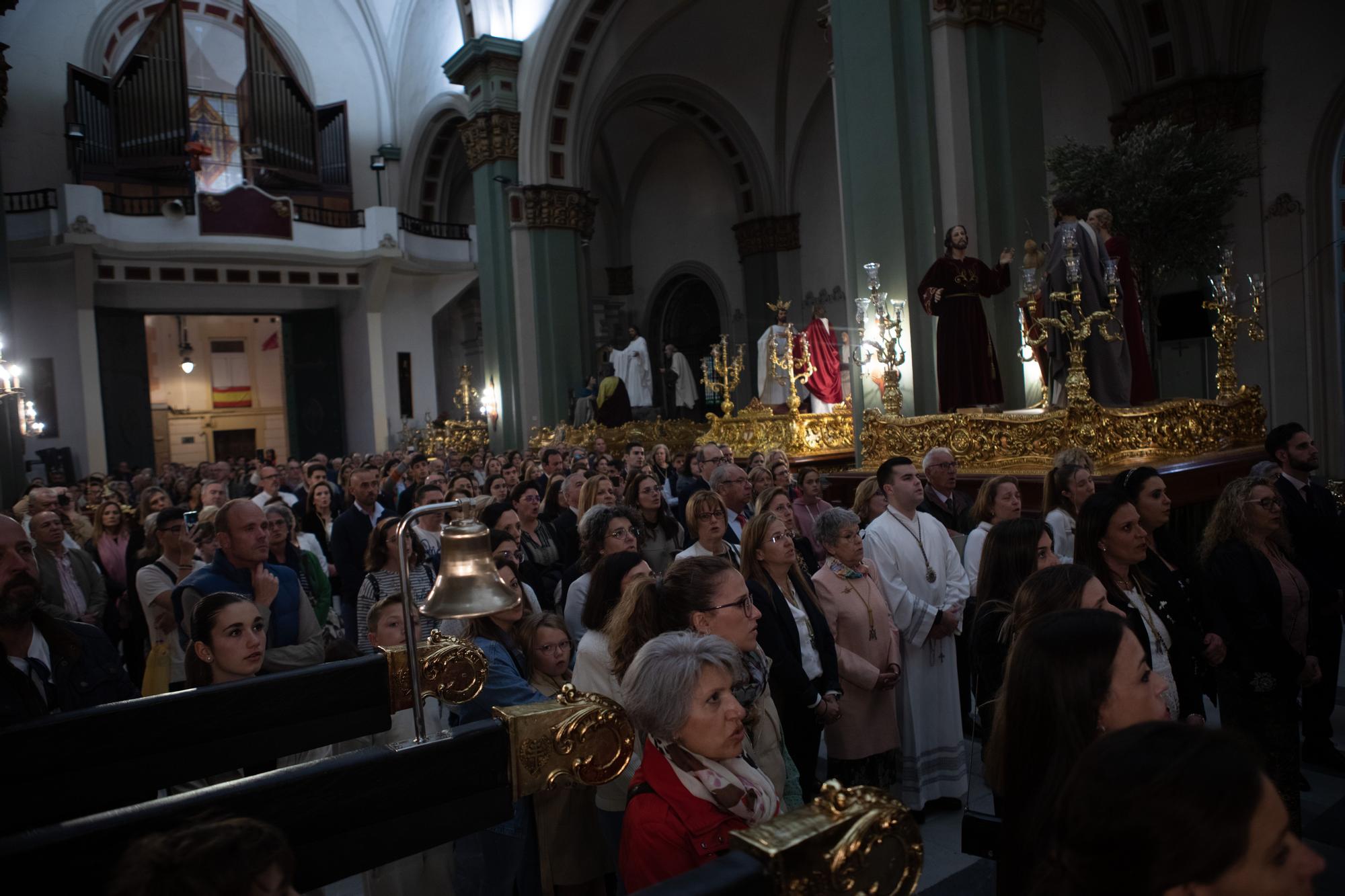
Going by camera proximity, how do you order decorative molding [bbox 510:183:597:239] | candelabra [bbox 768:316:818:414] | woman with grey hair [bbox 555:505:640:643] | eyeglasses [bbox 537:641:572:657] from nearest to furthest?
eyeglasses [bbox 537:641:572:657]
woman with grey hair [bbox 555:505:640:643]
candelabra [bbox 768:316:818:414]
decorative molding [bbox 510:183:597:239]

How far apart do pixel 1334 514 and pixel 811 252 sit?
16.4 meters

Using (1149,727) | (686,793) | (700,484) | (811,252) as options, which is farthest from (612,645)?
(811,252)

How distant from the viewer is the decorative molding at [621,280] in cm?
2573

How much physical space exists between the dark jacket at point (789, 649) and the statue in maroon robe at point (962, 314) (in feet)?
18.1

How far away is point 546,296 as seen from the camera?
1742 centimetres

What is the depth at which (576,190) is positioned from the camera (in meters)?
17.7

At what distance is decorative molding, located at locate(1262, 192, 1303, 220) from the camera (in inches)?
486

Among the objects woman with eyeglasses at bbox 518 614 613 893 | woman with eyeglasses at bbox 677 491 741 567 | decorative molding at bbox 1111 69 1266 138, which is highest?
decorative molding at bbox 1111 69 1266 138

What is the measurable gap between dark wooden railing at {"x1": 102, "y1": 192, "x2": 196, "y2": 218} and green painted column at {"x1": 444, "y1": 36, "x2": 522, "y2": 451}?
250 inches

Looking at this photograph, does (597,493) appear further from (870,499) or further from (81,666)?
(81,666)

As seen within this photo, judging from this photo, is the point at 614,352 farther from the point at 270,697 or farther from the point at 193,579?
the point at 270,697

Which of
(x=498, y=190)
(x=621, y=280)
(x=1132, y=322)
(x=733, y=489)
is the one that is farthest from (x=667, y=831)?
(x=621, y=280)

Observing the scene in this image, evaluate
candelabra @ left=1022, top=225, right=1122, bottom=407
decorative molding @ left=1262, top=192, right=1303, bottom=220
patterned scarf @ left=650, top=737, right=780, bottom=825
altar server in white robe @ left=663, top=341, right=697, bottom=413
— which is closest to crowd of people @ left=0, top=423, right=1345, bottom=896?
patterned scarf @ left=650, top=737, right=780, bottom=825

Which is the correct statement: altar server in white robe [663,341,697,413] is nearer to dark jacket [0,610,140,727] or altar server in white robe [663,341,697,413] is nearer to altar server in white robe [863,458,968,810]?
altar server in white robe [863,458,968,810]
